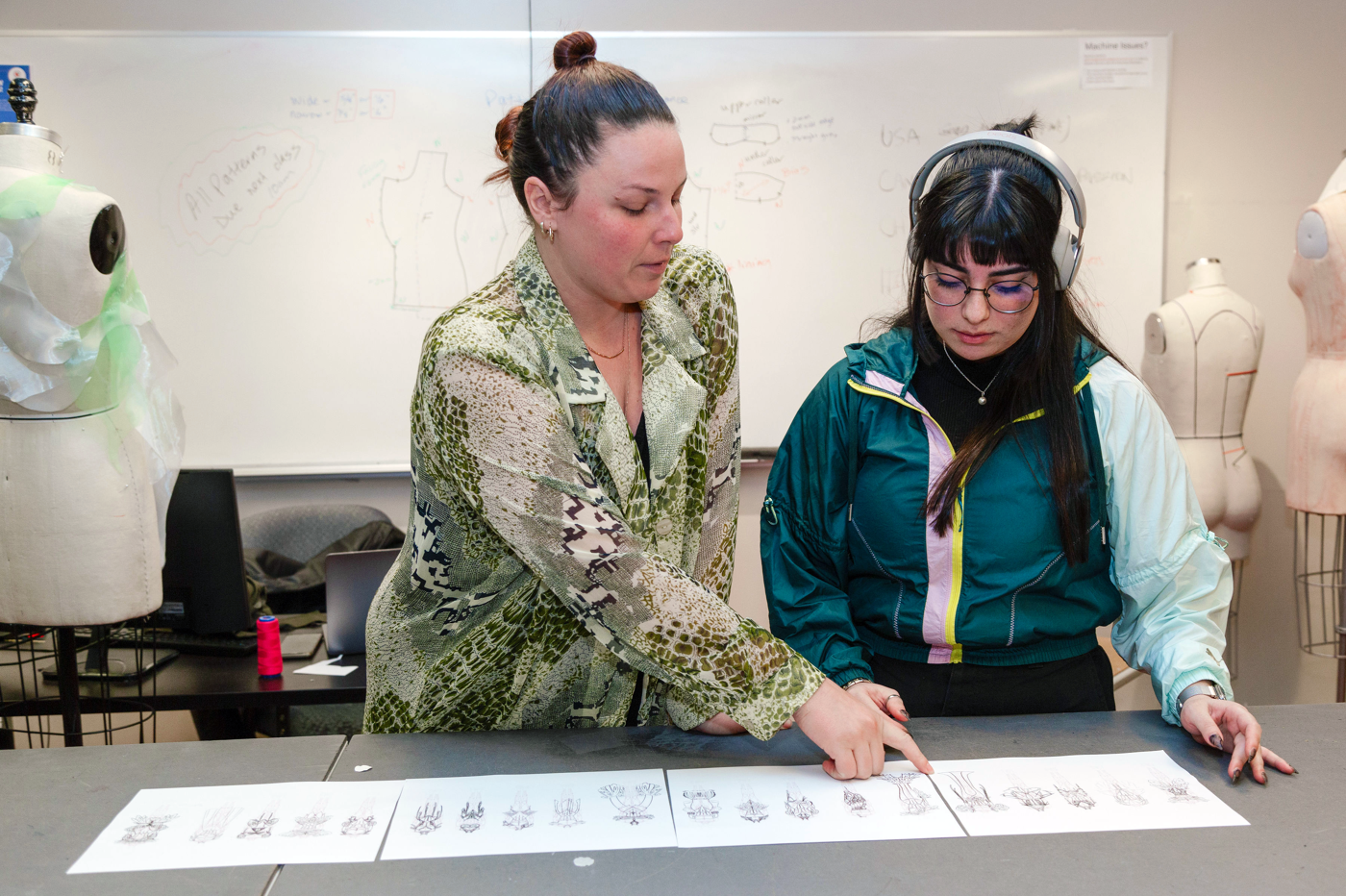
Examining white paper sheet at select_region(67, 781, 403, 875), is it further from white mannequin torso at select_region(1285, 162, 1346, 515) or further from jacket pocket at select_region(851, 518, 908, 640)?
white mannequin torso at select_region(1285, 162, 1346, 515)

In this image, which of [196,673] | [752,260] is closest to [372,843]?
[196,673]

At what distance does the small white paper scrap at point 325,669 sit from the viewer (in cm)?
227

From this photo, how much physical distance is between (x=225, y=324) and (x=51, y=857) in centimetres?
272

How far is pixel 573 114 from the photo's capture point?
1201 mm

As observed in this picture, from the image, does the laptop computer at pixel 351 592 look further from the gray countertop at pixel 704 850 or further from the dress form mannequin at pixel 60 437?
the gray countertop at pixel 704 850

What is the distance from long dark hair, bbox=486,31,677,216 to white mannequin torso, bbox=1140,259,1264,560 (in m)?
2.45

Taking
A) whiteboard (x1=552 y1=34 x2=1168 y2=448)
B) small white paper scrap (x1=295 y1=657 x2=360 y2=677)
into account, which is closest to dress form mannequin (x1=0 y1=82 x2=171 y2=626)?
small white paper scrap (x1=295 y1=657 x2=360 y2=677)

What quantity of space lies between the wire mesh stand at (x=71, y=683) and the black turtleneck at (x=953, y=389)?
1.56 m

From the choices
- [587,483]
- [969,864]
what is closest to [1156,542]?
[969,864]

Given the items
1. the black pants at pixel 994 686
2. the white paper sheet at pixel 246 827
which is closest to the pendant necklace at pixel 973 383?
the black pants at pixel 994 686

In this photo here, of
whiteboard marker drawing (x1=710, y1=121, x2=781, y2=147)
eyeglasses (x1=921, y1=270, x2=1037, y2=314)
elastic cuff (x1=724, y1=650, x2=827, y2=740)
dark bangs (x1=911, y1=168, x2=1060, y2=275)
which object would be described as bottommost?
elastic cuff (x1=724, y1=650, x2=827, y2=740)

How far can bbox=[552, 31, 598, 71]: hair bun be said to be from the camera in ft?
4.19

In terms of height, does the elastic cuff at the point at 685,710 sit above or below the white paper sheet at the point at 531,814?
above

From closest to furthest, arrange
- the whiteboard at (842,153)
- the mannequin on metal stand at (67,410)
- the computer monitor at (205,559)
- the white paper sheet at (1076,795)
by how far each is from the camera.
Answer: the white paper sheet at (1076,795)
the mannequin on metal stand at (67,410)
the computer monitor at (205,559)
the whiteboard at (842,153)
